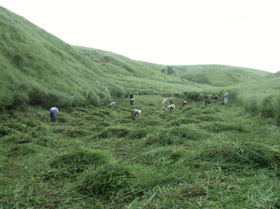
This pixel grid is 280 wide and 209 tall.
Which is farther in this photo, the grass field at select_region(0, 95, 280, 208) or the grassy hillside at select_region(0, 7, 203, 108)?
the grassy hillside at select_region(0, 7, 203, 108)

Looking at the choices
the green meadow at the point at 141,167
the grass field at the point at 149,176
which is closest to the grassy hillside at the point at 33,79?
the green meadow at the point at 141,167

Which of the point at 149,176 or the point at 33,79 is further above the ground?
the point at 33,79

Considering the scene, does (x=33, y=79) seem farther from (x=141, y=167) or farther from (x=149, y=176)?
(x=149, y=176)

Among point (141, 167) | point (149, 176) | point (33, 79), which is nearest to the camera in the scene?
point (149, 176)

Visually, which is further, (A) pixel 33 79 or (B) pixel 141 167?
(A) pixel 33 79

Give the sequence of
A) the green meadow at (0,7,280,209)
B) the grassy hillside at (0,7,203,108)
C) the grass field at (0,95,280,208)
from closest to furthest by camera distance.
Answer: the grass field at (0,95,280,208) < the green meadow at (0,7,280,209) < the grassy hillside at (0,7,203,108)

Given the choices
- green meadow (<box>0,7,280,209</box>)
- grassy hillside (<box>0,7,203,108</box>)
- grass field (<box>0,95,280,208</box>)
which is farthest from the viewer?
grassy hillside (<box>0,7,203,108</box>)

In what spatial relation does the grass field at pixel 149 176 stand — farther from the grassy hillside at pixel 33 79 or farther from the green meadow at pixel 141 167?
the grassy hillside at pixel 33 79

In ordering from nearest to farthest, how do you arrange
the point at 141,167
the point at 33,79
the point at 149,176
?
the point at 149,176
the point at 141,167
the point at 33,79

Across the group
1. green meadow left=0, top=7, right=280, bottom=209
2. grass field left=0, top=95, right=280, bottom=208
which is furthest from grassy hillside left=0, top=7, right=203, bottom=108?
grass field left=0, top=95, right=280, bottom=208

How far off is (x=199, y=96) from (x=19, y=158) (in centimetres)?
2267

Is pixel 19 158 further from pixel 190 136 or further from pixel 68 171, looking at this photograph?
pixel 190 136

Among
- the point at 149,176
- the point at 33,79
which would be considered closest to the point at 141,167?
the point at 149,176

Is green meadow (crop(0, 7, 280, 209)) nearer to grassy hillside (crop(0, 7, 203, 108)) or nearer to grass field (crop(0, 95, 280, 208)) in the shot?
grass field (crop(0, 95, 280, 208))
